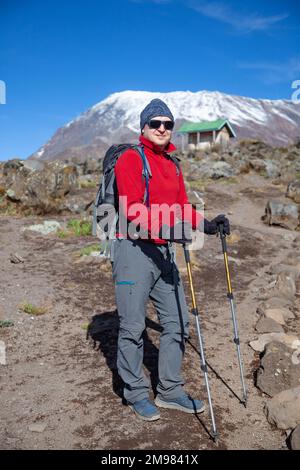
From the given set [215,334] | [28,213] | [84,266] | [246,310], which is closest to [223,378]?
[215,334]

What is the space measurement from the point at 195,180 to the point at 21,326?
64.2 feet

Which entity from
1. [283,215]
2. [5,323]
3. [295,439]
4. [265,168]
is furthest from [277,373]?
[265,168]

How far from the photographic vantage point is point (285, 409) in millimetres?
4035

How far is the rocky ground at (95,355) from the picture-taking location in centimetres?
378

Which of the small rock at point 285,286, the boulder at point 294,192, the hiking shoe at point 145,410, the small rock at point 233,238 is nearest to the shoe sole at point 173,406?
the hiking shoe at point 145,410

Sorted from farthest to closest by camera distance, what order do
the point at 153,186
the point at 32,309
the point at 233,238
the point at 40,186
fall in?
the point at 40,186 → the point at 233,238 → the point at 32,309 → the point at 153,186

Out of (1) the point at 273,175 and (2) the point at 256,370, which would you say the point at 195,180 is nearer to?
(1) the point at 273,175

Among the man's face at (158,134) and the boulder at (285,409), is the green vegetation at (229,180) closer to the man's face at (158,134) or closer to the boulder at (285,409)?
the boulder at (285,409)

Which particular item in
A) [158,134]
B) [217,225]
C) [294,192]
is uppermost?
[158,134]

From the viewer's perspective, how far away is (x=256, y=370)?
205 inches

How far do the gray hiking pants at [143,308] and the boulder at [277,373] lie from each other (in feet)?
3.86

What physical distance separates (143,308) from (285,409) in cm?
171

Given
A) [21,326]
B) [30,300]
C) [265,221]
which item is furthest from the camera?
[265,221]

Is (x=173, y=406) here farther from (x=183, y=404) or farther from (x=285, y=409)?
(x=285, y=409)
